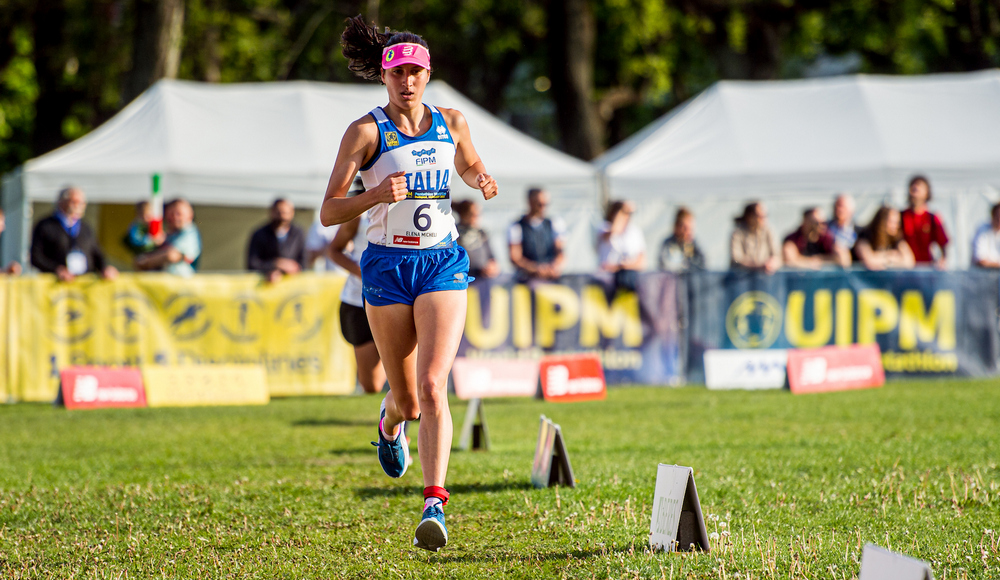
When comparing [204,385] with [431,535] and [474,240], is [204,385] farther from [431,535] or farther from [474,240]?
[431,535]

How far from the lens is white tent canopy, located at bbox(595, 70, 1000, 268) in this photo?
1599cm

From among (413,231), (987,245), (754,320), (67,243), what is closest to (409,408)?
(413,231)

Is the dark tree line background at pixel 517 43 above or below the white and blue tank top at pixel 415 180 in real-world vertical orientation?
above

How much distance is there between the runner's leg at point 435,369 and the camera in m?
4.71

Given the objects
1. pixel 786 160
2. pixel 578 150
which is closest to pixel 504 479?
pixel 786 160

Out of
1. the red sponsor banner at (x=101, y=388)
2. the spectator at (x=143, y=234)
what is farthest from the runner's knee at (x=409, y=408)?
the spectator at (x=143, y=234)

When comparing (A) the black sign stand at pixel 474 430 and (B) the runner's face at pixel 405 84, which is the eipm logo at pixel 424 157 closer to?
(B) the runner's face at pixel 405 84

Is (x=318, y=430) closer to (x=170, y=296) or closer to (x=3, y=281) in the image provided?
(x=170, y=296)

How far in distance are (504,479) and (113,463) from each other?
2.93 metres

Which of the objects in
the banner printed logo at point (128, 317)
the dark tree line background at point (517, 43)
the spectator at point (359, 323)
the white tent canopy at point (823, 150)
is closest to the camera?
the spectator at point (359, 323)

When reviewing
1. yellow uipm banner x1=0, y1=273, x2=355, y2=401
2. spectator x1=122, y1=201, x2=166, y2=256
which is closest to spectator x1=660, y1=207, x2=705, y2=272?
yellow uipm banner x1=0, y1=273, x2=355, y2=401

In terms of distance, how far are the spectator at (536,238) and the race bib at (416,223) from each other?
7733 millimetres

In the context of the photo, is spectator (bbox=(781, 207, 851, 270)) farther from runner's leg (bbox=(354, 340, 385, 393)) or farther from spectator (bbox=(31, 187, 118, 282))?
spectator (bbox=(31, 187, 118, 282))

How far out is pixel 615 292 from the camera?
1261 centimetres
